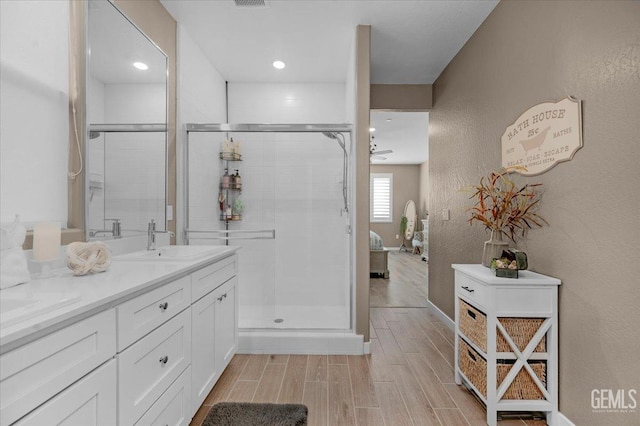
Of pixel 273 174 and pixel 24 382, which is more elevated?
pixel 273 174

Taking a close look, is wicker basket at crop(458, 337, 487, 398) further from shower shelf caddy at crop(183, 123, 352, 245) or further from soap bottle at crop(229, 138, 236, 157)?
soap bottle at crop(229, 138, 236, 157)

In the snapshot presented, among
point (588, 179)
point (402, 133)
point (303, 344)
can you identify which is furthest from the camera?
point (402, 133)

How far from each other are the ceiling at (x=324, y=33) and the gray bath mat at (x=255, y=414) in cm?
279

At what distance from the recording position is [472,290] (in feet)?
6.77

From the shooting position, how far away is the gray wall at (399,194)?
33.0ft

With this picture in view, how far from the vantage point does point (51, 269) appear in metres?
1.46

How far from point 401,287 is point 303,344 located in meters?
2.79

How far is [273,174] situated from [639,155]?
257cm

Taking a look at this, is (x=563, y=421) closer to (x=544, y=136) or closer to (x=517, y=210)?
(x=517, y=210)

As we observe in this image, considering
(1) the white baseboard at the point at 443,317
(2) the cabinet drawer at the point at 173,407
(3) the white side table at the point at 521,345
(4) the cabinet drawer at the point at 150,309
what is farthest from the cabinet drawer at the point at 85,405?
(1) the white baseboard at the point at 443,317

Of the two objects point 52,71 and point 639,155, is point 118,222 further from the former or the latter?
point 639,155

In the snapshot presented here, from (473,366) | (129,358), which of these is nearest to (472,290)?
(473,366)

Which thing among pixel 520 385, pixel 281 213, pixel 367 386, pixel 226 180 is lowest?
pixel 367 386

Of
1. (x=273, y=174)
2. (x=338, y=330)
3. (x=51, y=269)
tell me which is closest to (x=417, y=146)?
(x=273, y=174)
